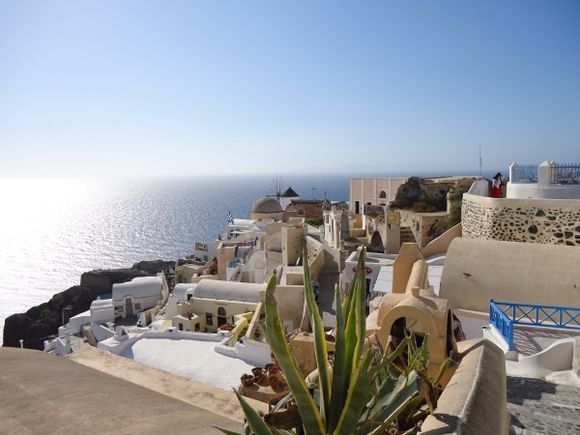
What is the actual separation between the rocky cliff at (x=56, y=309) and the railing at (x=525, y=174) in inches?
1436

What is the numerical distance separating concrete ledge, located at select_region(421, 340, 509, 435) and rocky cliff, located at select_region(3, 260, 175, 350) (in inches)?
1556

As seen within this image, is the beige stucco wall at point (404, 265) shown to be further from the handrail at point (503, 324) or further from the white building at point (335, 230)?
the white building at point (335, 230)

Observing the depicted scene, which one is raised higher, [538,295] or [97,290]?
[538,295]

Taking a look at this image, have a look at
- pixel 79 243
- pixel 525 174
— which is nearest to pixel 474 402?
pixel 525 174

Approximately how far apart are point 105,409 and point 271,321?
1.04 m

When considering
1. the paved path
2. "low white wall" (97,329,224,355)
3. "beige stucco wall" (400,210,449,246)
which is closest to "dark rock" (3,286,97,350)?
"low white wall" (97,329,224,355)

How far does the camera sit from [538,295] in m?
8.69

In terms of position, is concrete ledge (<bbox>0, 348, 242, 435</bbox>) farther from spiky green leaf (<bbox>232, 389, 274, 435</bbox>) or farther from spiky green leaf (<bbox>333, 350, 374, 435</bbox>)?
spiky green leaf (<bbox>333, 350, 374, 435</bbox>)

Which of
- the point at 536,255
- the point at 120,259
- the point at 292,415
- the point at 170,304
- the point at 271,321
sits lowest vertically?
the point at 120,259

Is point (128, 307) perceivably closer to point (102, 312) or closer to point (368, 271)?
point (102, 312)

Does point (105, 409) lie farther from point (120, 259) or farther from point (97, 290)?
point (120, 259)

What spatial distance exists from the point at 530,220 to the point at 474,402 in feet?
36.6

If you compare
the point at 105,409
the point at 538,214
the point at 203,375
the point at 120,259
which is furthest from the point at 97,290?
the point at 105,409

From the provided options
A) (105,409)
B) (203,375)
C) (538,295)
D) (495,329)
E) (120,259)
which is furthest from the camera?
(120,259)
